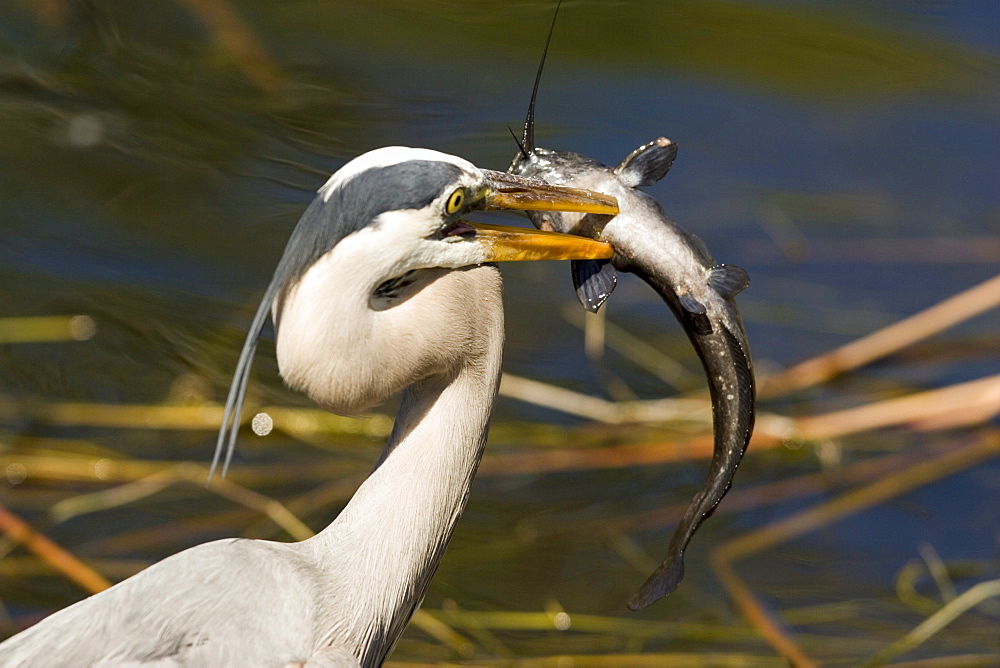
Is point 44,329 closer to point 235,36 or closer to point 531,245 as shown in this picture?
point 235,36

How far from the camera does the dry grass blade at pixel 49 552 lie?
317 cm

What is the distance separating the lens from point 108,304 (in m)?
4.24

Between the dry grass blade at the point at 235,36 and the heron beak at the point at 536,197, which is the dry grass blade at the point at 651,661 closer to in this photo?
the heron beak at the point at 536,197

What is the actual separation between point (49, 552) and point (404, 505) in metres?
1.61

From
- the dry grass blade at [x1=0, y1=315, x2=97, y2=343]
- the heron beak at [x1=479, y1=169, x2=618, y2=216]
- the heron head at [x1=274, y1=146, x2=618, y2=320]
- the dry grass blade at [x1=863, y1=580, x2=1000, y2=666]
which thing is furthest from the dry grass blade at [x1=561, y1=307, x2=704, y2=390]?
the heron head at [x1=274, y1=146, x2=618, y2=320]

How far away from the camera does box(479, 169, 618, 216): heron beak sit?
1932mm

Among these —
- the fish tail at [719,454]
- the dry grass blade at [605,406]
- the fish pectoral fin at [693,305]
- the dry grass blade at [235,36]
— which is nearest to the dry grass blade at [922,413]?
the dry grass blade at [605,406]

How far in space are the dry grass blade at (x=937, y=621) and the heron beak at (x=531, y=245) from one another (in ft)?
5.17

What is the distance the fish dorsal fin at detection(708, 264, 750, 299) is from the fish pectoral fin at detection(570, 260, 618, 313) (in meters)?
0.16

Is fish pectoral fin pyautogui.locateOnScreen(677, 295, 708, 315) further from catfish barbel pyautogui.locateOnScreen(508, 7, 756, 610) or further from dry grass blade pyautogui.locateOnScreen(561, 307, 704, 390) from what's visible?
dry grass blade pyautogui.locateOnScreen(561, 307, 704, 390)

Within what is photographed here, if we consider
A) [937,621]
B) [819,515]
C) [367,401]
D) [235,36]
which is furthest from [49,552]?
[235,36]

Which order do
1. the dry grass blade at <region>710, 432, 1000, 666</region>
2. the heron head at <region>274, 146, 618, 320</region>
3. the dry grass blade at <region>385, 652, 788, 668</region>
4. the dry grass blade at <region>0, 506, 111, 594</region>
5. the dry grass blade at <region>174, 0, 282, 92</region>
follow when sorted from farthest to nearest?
the dry grass blade at <region>174, 0, 282, 92</region> → the dry grass blade at <region>710, 432, 1000, 666</region> → the dry grass blade at <region>0, 506, 111, 594</region> → the dry grass blade at <region>385, 652, 788, 668</region> → the heron head at <region>274, 146, 618, 320</region>

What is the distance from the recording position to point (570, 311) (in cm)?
439

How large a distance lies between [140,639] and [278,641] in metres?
0.21
